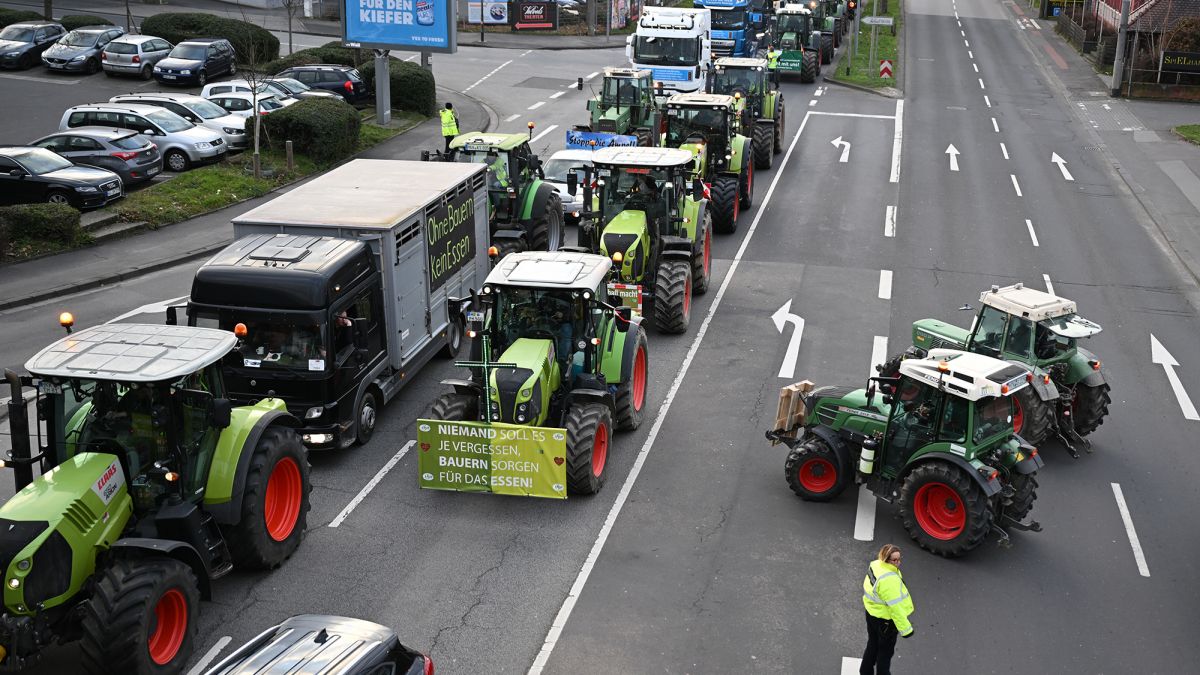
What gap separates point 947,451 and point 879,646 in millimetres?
3352

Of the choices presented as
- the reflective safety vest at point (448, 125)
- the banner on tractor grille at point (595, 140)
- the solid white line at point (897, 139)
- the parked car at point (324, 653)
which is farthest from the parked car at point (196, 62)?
the parked car at point (324, 653)

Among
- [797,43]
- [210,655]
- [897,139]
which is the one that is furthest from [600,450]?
[797,43]

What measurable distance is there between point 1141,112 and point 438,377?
120ft

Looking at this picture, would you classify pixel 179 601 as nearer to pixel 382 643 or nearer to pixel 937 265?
pixel 382 643

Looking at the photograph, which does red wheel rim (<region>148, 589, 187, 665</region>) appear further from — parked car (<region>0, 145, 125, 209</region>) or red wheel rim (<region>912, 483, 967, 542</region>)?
parked car (<region>0, 145, 125, 209</region>)

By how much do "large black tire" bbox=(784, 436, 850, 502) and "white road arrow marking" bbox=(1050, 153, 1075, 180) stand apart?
24.1 metres

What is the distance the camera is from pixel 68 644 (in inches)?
465

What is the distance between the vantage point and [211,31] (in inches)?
1884

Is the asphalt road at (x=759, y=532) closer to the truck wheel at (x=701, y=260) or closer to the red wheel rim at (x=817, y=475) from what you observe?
the red wheel rim at (x=817, y=475)

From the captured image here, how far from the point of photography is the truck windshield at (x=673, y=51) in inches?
1636

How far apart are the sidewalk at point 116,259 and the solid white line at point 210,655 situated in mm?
13447

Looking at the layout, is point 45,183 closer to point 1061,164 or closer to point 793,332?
point 793,332

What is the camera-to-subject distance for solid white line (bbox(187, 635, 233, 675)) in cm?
1145

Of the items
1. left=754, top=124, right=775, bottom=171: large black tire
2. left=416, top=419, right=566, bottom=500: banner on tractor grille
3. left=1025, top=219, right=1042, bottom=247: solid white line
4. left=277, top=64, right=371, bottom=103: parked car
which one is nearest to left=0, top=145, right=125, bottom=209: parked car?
left=277, top=64, right=371, bottom=103: parked car
